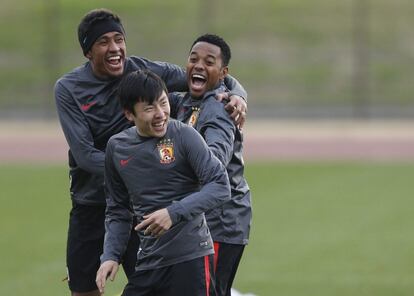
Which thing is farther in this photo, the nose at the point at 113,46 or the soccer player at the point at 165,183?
the nose at the point at 113,46

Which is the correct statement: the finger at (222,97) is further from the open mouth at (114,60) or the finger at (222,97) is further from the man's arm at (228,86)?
the open mouth at (114,60)

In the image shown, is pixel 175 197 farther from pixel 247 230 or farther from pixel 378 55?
pixel 378 55

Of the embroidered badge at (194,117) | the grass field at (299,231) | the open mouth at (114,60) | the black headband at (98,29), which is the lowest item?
the grass field at (299,231)

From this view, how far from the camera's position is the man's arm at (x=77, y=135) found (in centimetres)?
675

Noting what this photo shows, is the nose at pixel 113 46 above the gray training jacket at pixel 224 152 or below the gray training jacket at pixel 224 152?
above

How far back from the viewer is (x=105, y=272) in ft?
19.4

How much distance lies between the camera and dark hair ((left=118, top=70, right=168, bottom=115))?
5.71 metres

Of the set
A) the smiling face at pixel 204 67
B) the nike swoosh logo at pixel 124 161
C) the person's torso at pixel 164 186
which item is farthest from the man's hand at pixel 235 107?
the nike swoosh logo at pixel 124 161

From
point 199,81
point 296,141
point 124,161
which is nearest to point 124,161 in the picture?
point 124,161

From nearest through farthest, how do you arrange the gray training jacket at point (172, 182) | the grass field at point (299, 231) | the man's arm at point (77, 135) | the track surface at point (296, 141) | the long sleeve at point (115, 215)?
the gray training jacket at point (172, 182) < the long sleeve at point (115, 215) < the man's arm at point (77, 135) < the grass field at point (299, 231) < the track surface at point (296, 141)

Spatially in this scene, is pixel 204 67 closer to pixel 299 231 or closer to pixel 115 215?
pixel 115 215

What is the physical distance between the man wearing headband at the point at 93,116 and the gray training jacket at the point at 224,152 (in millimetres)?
281

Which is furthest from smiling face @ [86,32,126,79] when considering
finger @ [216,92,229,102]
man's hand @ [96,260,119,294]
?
man's hand @ [96,260,119,294]

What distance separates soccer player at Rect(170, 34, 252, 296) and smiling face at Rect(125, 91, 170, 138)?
0.49 metres
